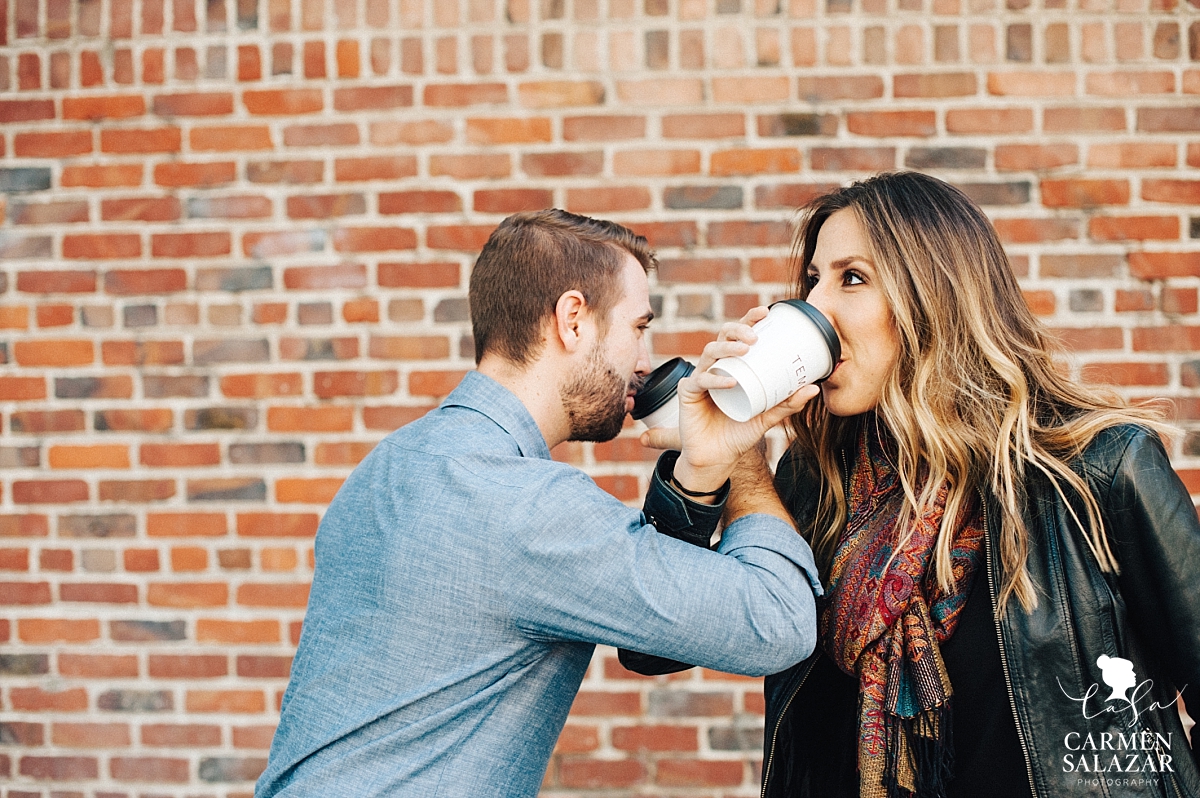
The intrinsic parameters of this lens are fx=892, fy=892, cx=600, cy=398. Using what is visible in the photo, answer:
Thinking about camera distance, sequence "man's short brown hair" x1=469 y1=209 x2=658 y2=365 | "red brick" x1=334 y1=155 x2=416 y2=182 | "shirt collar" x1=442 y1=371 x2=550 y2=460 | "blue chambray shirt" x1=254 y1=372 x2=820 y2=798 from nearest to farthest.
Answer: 1. "blue chambray shirt" x1=254 y1=372 x2=820 y2=798
2. "shirt collar" x1=442 y1=371 x2=550 y2=460
3. "man's short brown hair" x1=469 y1=209 x2=658 y2=365
4. "red brick" x1=334 y1=155 x2=416 y2=182

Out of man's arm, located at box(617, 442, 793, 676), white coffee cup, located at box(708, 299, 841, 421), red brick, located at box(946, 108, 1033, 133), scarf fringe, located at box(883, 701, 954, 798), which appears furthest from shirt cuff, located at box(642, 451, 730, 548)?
red brick, located at box(946, 108, 1033, 133)

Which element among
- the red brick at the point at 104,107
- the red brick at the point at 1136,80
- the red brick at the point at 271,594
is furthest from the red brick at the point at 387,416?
the red brick at the point at 1136,80

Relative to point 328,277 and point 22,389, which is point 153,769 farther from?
point 328,277

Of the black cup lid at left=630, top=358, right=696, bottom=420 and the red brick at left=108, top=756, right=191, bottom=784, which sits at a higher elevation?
the black cup lid at left=630, top=358, right=696, bottom=420

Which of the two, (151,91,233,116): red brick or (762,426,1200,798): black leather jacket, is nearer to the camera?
(762,426,1200,798): black leather jacket

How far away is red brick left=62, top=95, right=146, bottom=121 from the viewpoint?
2.42 metres

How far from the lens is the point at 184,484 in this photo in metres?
2.41

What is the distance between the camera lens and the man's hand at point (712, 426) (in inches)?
56.1

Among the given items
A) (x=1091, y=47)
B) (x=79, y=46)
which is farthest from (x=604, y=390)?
(x=79, y=46)

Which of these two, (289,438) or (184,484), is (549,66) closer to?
(289,438)

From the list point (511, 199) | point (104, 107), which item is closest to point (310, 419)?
point (511, 199)

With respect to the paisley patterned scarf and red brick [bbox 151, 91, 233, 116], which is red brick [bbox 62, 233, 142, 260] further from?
the paisley patterned scarf

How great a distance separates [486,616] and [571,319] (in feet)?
1.84

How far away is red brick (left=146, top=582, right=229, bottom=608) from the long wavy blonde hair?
1.81 metres
